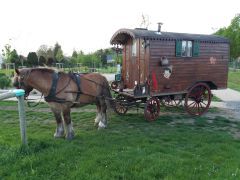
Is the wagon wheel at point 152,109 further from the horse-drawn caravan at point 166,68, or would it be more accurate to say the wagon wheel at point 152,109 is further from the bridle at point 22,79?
the bridle at point 22,79

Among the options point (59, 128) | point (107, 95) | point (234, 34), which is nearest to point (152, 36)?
point (107, 95)

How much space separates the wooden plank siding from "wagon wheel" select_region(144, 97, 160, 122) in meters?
0.37

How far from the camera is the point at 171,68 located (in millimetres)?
8320

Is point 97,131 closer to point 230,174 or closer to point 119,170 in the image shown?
point 119,170

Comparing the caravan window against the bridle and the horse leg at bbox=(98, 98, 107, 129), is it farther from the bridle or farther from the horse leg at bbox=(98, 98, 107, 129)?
the bridle

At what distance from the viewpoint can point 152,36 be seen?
25.4 ft

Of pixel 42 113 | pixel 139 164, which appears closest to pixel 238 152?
pixel 139 164

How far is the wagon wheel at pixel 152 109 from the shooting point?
8.07 meters

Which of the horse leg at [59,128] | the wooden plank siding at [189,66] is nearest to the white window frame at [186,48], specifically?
the wooden plank siding at [189,66]

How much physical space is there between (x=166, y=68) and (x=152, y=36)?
1071 mm

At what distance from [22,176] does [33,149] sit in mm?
1028

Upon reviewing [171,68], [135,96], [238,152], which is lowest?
[238,152]

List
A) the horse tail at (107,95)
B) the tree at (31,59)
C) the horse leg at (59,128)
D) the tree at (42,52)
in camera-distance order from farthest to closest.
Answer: the tree at (42,52)
the tree at (31,59)
the horse tail at (107,95)
the horse leg at (59,128)

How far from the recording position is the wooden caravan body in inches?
311
